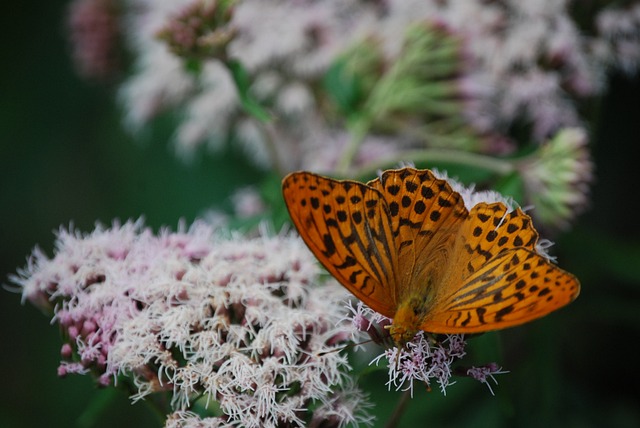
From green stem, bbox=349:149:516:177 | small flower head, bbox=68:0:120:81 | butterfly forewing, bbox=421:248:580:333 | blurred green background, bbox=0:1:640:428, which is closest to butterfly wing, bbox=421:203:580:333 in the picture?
butterfly forewing, bbox=421:248:580:333

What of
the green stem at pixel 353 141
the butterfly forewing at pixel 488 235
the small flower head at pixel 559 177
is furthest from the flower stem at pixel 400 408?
the green stem at pixel 353 141

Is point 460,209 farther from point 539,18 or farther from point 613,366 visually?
point 613,366

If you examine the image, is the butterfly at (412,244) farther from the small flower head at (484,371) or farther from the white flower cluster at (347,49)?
the white flower cluster at (347,49)

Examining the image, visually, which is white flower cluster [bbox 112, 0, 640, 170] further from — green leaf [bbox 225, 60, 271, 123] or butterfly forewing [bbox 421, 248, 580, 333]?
butterfly forewing [bbox 421, 248, 580, 333]

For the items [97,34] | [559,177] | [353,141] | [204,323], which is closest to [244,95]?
[353,141]

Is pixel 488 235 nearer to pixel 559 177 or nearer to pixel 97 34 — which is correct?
pixel 559 177
